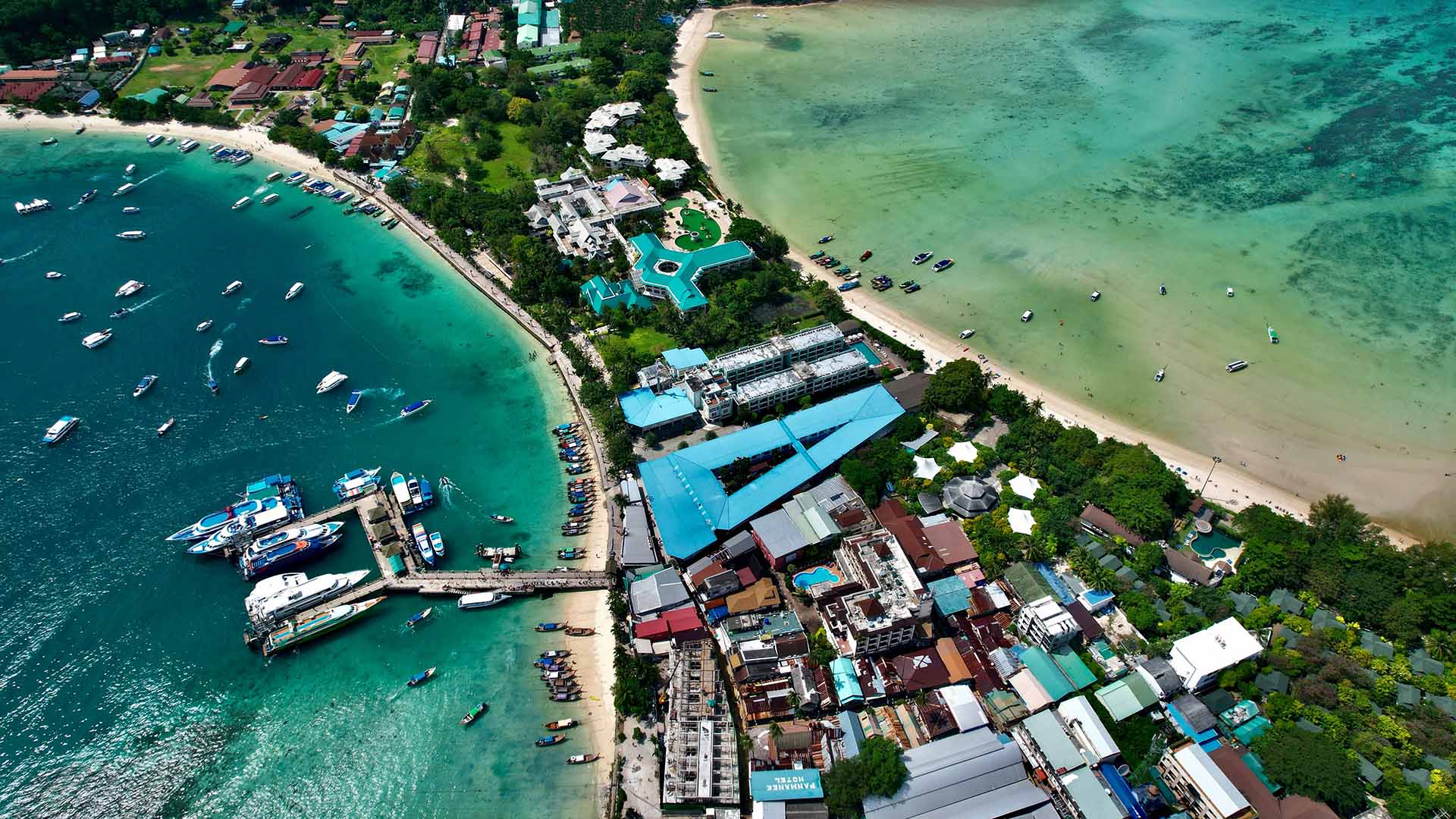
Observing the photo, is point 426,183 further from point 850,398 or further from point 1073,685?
point 1073,685

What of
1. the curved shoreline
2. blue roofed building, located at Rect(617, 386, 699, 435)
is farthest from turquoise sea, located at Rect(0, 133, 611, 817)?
the curved shoreline

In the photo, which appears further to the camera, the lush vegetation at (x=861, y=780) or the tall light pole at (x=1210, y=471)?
the tall light pole at (x=1210, y=471)

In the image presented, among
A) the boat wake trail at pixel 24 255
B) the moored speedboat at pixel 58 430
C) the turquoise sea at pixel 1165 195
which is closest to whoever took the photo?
the moored speedboat at pixel 58 430

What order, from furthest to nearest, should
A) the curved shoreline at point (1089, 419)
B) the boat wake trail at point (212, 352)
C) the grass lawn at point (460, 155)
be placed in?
the grass lawn at point (460, 155) → the boat wake trail at point (212, 352) → the curved shoreline at point (1089, 419)

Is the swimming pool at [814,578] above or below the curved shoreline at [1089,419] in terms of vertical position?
below

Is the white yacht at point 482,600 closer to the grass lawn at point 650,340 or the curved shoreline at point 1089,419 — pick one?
the grass lawn at point 650,340

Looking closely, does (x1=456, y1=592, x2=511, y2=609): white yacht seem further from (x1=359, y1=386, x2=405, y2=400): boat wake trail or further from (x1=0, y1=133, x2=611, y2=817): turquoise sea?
(x1=359, y1=386, x2=405, y2=400): boat wake trail

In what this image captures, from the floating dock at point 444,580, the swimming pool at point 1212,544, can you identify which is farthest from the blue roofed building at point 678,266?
the swimming pool at point 1212,544
